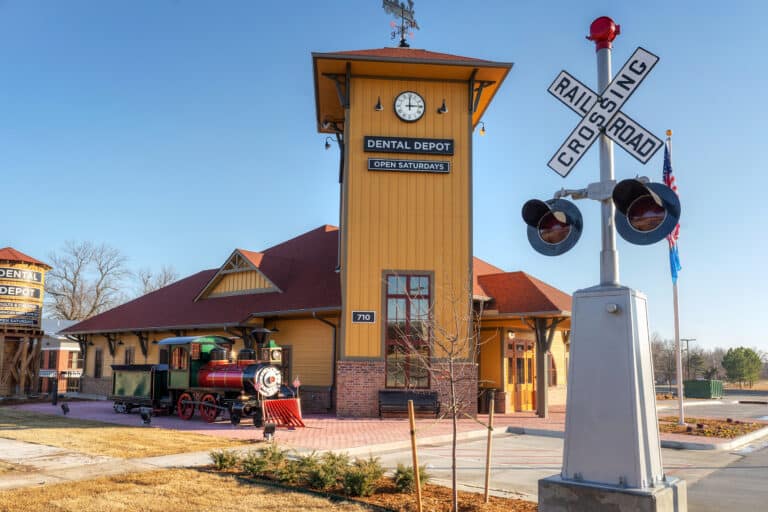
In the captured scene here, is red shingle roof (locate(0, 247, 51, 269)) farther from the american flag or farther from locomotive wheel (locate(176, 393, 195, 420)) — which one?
the american flag

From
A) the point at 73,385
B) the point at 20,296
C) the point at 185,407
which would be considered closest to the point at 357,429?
the point at 185,407

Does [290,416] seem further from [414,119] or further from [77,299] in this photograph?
[77,299]

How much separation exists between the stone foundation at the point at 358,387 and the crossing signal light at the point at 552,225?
13.3m

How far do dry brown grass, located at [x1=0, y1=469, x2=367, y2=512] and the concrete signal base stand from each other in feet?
7.95

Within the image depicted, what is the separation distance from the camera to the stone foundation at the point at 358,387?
64.5ft

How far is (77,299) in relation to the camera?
61781mm

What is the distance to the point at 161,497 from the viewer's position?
828cm

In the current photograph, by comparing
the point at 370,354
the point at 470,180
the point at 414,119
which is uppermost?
the point at 414,119

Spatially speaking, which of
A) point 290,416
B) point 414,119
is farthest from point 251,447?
point 414,119

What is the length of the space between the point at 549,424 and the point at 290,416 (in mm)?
7235

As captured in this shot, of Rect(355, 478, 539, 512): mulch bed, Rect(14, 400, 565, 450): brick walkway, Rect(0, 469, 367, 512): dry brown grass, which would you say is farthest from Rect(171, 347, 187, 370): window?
Rect(355, 478, 539, 512): mulch bed

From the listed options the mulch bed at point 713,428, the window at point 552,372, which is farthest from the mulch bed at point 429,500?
the window at point 552,372

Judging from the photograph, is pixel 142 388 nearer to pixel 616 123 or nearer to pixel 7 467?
pixel 7 467

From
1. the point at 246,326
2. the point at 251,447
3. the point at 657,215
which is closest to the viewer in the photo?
the point at 657,215
